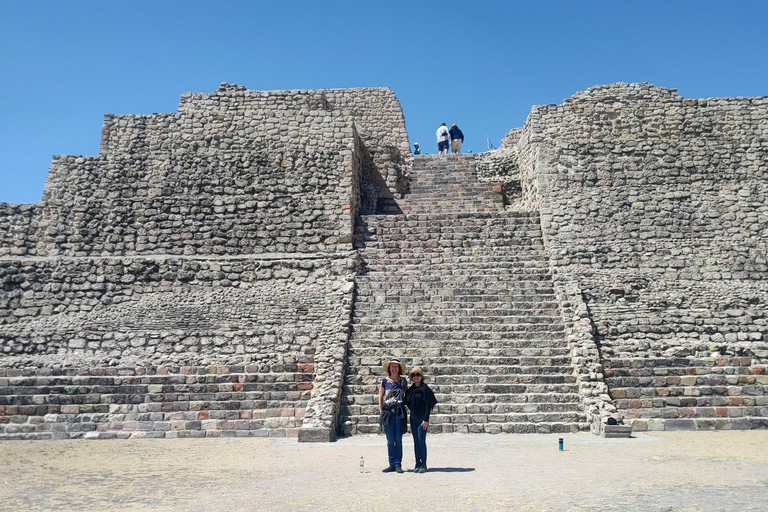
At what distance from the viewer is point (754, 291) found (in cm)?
1188

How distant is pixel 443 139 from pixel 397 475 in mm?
16711

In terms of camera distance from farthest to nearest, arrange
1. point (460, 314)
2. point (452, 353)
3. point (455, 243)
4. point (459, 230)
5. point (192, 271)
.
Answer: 1. point (459, 230)
2. point (455, 243)
3. point (192, 271)
4. point (460, 314)
5. point (452, 353)

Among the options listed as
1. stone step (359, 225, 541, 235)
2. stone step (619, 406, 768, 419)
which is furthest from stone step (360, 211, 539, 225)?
stone step (619, 406, 768, 419)

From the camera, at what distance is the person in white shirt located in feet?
70.1

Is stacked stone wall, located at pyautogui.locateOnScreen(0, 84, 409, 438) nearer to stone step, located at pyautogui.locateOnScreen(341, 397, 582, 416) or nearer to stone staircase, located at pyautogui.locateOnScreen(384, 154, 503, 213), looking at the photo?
stone step, located at pyautogui.locateOnScreen(341, 397, 582, 416)

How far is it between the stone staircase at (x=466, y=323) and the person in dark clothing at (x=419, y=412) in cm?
278

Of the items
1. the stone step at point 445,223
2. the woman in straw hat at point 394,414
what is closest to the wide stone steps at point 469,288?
the stone step at point 445,223

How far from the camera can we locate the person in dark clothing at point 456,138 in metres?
21.2

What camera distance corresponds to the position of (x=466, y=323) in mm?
10961

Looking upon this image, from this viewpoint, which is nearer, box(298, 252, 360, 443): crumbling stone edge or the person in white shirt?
box(298, 252, 360, 443): crumbling stone edge

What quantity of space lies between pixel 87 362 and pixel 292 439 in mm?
4372

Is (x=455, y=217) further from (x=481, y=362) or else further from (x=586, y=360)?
(x=586, y=360)

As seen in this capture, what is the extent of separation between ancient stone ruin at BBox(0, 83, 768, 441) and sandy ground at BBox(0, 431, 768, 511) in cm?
97

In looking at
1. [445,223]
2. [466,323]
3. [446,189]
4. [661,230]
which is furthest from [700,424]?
[446,189]
